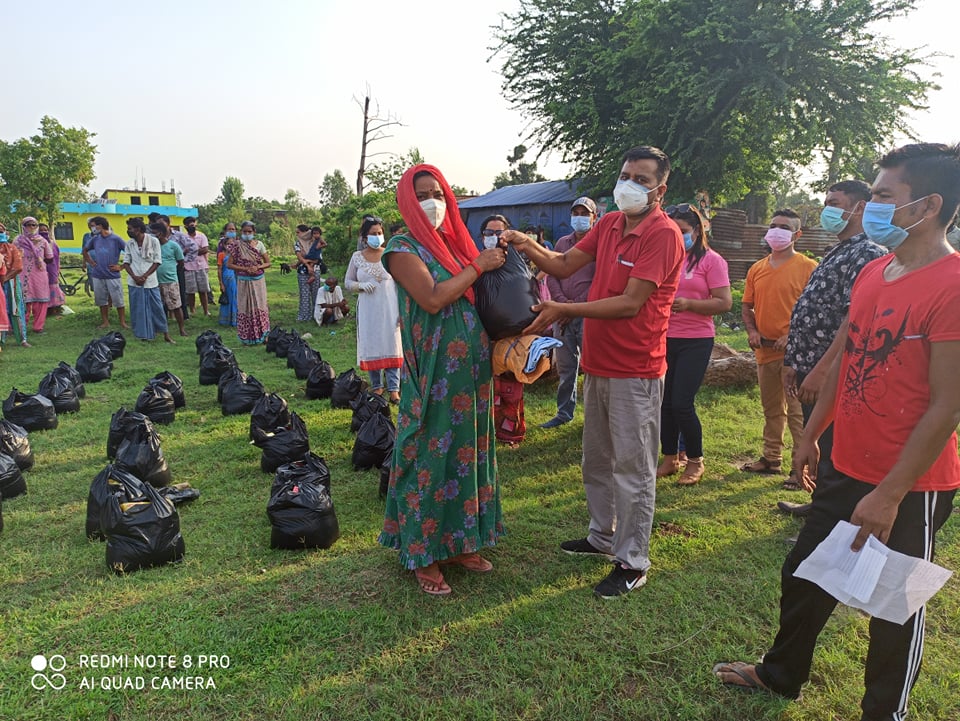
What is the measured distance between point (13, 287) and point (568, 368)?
9.27m

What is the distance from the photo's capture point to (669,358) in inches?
180

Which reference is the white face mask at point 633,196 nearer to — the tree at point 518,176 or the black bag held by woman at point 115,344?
the black bag held by woman at point 115,344

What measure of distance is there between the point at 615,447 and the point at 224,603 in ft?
7.01

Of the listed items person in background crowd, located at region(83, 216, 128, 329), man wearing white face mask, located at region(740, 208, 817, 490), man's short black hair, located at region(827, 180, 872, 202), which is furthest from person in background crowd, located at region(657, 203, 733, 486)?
person in background crowd, located at region(83, 216, 128, 329)

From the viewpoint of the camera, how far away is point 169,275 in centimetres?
1071

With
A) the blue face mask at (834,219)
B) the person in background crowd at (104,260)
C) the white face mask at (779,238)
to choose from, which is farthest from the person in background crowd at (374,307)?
the person in background crowd at (104,260)

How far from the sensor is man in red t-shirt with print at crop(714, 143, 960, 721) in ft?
5.90

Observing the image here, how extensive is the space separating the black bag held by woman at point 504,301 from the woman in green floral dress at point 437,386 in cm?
6

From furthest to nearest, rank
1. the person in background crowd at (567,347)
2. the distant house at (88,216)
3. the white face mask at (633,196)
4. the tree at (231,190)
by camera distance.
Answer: the tree at (231,190), the distant house at (88,216), the person in background crowd at (567,347), the white face mask at (633,196)

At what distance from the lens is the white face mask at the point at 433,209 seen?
9.75ft

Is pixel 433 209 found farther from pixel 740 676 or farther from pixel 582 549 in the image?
pixel 740 676

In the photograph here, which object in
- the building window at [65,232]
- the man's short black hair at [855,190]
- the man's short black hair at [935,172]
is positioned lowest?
the man's short black hair at [935,172]

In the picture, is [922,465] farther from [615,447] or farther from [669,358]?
[669,358]

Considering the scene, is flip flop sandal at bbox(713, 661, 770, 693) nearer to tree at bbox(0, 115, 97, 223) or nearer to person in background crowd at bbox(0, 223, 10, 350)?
person in background crowd at bbox(0, 223, 10, 350)
